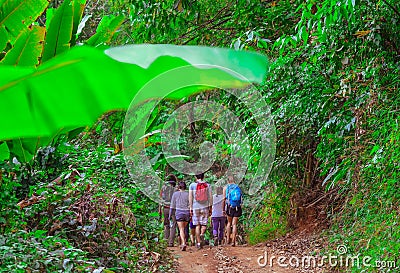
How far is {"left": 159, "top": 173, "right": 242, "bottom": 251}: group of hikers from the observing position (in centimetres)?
840

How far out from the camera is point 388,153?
17.1 feet

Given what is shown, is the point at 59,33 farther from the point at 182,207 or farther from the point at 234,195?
the point at 234,195

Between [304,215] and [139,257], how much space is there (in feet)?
15.1

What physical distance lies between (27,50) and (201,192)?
624cm

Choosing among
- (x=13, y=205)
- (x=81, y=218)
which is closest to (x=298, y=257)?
(x=81, y=218)

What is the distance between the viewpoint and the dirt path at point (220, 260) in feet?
24.8

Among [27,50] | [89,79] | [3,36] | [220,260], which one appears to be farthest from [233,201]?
[89,79]

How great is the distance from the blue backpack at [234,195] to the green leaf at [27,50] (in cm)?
695

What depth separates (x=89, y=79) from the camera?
0.71m

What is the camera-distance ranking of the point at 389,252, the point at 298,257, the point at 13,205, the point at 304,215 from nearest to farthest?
the point at 13,205, the point at 389,252, the point at 298,257, the point at 304,215

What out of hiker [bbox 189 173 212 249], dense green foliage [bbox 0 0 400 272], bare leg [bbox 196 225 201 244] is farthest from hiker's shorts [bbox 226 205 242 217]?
dense green foliage [bbox 0 0 400 272]

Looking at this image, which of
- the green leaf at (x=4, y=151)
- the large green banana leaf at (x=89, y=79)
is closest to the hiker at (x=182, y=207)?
the green leaf at (x=4, y=151)

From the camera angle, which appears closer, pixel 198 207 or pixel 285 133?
pixel 285 133

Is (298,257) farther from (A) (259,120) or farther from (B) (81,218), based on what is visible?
(B) (81,218)
